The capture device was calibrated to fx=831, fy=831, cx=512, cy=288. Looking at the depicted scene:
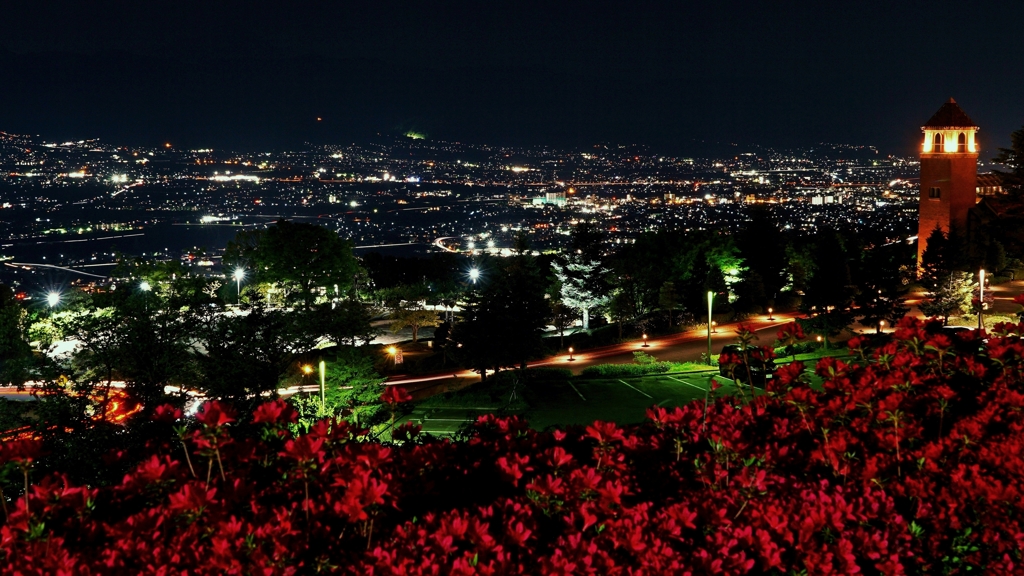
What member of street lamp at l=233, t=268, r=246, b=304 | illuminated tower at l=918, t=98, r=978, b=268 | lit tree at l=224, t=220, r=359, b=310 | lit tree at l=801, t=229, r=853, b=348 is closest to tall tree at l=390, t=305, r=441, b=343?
lit tree at l=224, t=220, r=359, b=310

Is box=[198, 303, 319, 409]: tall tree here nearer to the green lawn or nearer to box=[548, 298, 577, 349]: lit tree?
the green lawn

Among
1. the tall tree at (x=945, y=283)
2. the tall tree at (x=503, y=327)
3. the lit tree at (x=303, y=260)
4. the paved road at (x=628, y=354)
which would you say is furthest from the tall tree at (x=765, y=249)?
the lit tree at (x=303, y=260)

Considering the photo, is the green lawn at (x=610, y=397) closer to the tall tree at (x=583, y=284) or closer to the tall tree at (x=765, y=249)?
the tall tree at (x=583, y=284)

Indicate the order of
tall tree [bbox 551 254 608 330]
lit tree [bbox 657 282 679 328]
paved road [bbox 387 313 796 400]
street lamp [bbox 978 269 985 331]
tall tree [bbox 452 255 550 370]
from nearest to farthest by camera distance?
1. street lamp [bbox 978 269 985 331]
2. tall tree [bbox 452 255 550 370]
3. paved road [bbox 387 313 796 400]
4. lit tree [bbox 657 282 679 328]
5. tall tree [bbox 551 254 608 330]

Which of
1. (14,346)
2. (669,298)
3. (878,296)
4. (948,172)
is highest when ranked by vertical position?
(948,172)

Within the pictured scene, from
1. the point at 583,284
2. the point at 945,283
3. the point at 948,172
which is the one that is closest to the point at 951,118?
the point at 948,172

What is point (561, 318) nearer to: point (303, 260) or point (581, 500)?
point (303, 260)
